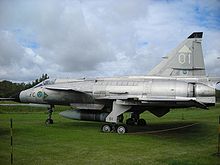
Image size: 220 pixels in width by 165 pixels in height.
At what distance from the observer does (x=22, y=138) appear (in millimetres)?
11148

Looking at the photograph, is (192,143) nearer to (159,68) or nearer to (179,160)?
(179,160)

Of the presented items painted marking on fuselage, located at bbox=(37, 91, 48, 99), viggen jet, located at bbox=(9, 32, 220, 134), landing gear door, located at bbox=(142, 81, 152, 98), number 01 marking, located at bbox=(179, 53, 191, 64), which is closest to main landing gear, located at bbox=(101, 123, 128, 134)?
viggen jet, located at bbox=(9, 32, 220, 134)

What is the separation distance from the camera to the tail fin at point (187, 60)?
1460 centimetres

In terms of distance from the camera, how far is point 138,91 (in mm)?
13820

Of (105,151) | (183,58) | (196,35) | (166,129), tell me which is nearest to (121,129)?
(166,129)

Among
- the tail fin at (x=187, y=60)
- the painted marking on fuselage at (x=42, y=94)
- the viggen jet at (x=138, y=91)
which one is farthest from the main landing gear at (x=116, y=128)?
the painted marking on fuselage at (x=42, y=94)

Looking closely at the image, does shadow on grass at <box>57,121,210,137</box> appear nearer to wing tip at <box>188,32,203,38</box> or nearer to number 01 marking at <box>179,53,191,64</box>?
number 01 marking at <box>179,53,191,64</box>

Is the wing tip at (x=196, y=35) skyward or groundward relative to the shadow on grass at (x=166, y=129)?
skyward

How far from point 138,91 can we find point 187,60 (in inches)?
127

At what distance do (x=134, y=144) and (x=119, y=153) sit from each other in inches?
73.2

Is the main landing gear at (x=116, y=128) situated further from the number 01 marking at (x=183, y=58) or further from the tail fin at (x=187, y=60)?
the number 01 marking at (x=183, y=58)

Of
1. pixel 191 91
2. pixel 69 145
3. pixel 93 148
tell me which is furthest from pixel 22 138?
pixel 191 91

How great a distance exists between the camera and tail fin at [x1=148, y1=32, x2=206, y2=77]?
14.6 m

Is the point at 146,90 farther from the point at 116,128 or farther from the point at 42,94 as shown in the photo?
the point at 42,94
